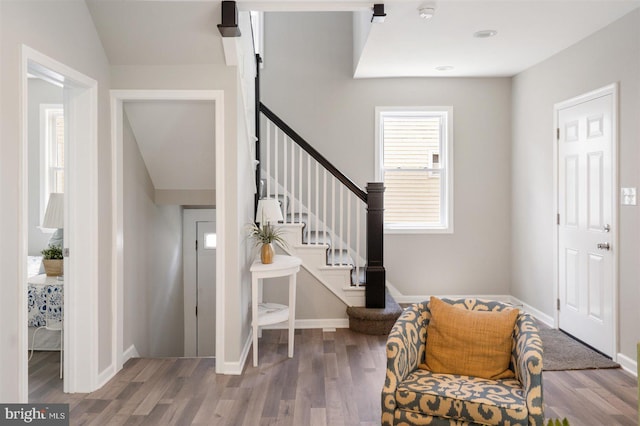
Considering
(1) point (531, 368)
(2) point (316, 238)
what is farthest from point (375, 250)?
(1) point (531, 368)

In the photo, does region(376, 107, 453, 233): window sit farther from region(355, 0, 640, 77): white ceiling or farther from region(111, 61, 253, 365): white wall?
region(111, 61, 253, 365): white wall

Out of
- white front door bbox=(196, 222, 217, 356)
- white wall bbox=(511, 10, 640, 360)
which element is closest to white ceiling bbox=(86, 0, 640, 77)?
white wall bbox=(511, 10, 640, 360)

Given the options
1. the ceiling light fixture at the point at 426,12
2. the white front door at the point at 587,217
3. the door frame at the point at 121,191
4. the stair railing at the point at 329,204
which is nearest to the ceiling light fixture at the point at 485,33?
the ceiling light fixture at the point at 426,12

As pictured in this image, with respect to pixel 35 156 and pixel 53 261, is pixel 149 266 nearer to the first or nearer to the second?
pixel 53 261

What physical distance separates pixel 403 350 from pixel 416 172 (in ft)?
12.1

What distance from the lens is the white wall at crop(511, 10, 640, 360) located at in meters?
3.62

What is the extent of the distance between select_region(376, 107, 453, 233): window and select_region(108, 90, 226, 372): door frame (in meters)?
2.62

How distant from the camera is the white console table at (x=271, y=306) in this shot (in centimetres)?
379

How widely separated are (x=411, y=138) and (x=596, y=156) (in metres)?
2.20

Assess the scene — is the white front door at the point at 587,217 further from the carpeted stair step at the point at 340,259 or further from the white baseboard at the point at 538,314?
the carpeted stair step at the point at 340,259

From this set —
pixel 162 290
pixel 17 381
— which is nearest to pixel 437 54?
pixel 162 290

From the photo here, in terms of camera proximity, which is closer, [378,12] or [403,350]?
[403,350]

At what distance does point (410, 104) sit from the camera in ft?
18.8

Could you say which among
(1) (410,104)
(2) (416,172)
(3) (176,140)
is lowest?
(2) (416,172)
